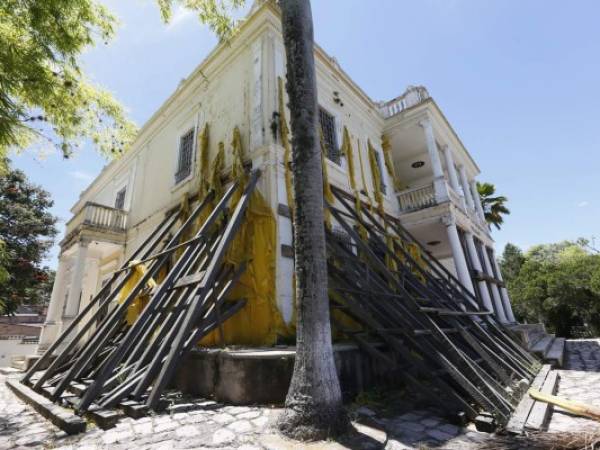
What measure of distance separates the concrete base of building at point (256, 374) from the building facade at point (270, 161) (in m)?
1.62

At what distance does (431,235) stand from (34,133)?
1312 centimetres

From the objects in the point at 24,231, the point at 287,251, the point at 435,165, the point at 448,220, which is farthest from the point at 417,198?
the point at 24,231

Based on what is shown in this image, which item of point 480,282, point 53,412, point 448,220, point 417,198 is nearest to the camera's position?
point 53,412

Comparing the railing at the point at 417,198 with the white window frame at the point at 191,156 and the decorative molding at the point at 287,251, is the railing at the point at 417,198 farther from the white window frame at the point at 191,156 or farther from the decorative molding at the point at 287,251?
the white window frame at the point at 191,156

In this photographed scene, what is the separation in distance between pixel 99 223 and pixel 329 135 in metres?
9.29

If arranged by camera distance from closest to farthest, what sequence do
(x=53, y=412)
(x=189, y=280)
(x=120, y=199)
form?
(x=53, y=412) < (x=189, y=280) < (x=120, y=199)

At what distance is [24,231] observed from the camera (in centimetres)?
1900

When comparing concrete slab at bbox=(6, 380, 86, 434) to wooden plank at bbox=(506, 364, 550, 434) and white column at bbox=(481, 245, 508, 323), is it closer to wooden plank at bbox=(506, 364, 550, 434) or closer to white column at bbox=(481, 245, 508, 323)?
wooden plank at bbox=(506, 364, 550, 434)

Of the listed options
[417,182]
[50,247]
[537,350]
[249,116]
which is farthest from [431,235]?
[50,247]

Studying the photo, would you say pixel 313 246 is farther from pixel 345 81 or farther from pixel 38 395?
pixel 345 81

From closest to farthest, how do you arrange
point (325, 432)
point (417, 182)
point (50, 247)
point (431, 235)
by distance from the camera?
point (325, 432)
point (431, 235)
point (417, 182)
point (50, 247)

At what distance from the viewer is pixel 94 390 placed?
3979 mm

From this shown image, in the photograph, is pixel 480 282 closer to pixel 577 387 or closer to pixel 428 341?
pixel 577 387

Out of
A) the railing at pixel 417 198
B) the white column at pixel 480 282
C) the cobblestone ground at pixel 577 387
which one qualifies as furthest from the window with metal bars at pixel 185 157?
the white column at pixel 480 282
